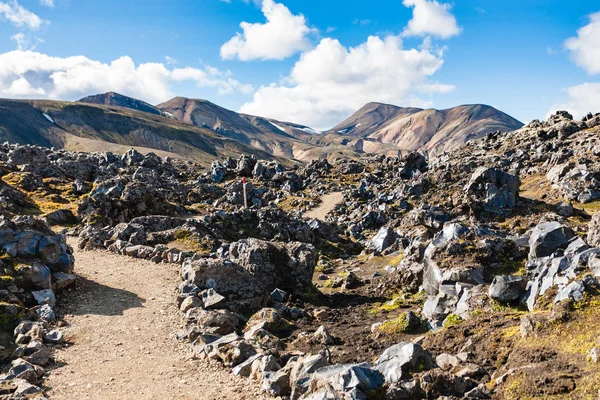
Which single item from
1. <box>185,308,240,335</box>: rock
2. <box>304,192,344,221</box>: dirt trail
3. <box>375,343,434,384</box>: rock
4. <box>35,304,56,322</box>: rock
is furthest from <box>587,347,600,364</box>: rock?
<box>304,192,344,221</box>: dirt trail

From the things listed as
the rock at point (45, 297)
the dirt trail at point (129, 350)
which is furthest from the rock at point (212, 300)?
the rock at point (45, 297)

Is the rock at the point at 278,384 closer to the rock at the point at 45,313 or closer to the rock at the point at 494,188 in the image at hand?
the rock at the point at 45,313

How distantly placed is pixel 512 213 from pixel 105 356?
37793 mm

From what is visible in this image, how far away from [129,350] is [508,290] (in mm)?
16218

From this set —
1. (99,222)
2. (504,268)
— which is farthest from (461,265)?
(99,222)

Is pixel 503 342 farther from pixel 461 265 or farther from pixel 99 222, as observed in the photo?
pixel 99 222

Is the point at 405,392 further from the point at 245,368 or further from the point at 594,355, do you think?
the point at 245,368

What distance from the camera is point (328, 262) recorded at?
4150 centimetres

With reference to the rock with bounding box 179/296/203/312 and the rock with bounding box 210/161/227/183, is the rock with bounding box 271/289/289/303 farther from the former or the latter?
the rock with bounding box 210/161/227/183

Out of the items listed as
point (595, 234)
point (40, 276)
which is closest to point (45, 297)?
point (40, 276)

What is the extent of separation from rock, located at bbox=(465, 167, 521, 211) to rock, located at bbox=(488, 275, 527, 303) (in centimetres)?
2594

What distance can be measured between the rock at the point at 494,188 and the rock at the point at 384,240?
9313mm

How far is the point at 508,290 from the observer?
18.3 m

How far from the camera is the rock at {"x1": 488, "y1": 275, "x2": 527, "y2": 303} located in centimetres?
1823
